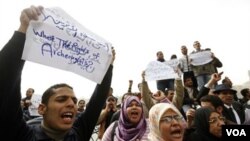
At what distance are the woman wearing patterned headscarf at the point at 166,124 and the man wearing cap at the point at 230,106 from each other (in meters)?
1.95

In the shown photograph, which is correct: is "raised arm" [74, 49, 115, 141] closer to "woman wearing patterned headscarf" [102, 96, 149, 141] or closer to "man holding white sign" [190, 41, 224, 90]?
"woman wearing patterned headscarf" [102, 96, 149, 141]

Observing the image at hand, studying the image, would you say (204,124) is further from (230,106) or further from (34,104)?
(34,104)

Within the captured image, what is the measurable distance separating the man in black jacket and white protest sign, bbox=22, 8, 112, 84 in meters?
0.11

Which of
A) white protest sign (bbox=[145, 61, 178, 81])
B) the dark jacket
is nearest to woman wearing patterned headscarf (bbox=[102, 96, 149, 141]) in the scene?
white protest sign (bbox=[145, 61, 178, 81])

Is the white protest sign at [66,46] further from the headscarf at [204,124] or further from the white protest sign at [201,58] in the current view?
the white protest sign at [201,58]

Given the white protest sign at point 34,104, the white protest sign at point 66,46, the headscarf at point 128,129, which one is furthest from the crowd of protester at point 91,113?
the white protest sign at point 34,104

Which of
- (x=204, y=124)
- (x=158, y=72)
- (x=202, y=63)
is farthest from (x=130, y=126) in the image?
(x=202, y=63)

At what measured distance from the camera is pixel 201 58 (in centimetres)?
759

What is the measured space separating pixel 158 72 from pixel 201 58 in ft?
6.60

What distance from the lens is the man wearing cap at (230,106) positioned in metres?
4.97

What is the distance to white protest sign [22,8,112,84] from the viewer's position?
257cm

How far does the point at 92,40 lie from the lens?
308 centimetres

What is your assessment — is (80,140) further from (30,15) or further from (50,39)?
(30,15)

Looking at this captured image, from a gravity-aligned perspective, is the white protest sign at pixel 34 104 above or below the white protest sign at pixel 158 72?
below
